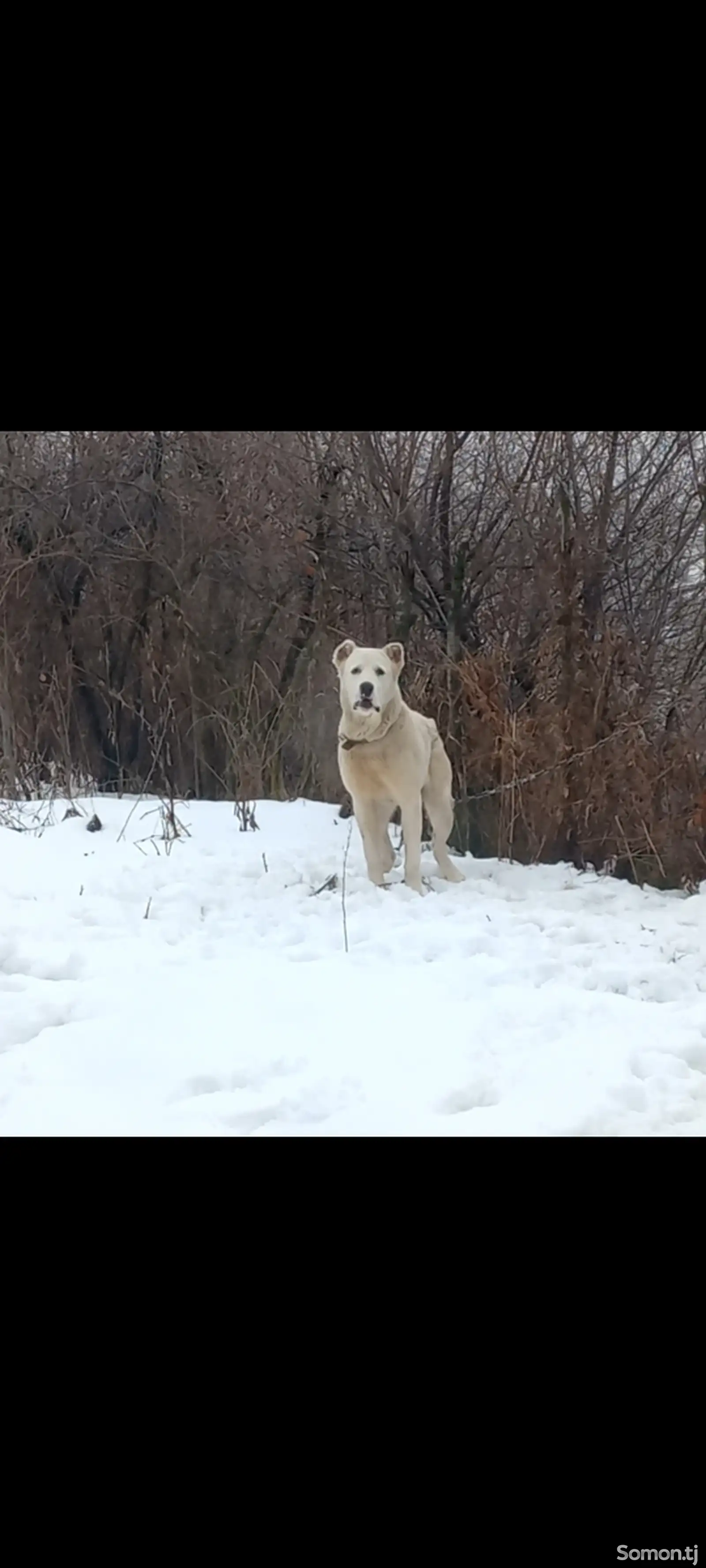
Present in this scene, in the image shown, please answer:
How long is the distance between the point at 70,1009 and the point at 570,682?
12.2 ft

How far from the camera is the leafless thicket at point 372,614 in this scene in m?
5.79

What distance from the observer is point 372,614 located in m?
7.82

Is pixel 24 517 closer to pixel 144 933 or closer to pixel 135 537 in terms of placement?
pixel 135 537

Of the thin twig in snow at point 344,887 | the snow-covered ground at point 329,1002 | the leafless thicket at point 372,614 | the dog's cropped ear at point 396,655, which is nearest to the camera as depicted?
the snow-covered ground at point 329,1002

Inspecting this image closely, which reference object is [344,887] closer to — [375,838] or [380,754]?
[375,838]

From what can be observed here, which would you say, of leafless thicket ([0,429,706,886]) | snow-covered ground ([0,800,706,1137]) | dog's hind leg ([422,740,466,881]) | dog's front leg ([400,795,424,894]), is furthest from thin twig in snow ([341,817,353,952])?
leafless thicket ([0,429,706,886])

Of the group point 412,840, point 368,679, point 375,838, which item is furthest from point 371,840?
point 368,679

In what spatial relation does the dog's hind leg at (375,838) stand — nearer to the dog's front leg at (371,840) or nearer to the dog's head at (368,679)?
the dog's front leg at (371,840)

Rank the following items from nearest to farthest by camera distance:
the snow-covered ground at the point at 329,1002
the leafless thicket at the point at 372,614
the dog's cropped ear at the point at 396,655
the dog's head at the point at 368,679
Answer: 1. the snow-covered ground at the point at 329,1002
2. the dog's head at the point at 368,679
3. the dog's cropped ear at the point at 396,655
4. the leafless thicket at the point at 372,614

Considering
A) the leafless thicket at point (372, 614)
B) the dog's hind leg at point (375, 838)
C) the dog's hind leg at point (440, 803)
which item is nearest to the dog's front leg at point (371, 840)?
the dog's hind leg at point (375, 838)

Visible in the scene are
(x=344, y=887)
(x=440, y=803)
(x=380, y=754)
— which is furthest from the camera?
(x=440, y=803)

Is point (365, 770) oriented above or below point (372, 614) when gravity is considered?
below

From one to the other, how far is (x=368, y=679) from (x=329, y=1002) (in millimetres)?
2074

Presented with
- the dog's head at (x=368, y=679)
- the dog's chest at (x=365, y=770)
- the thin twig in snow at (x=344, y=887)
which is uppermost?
the dog's head at (x=368, y=679)
